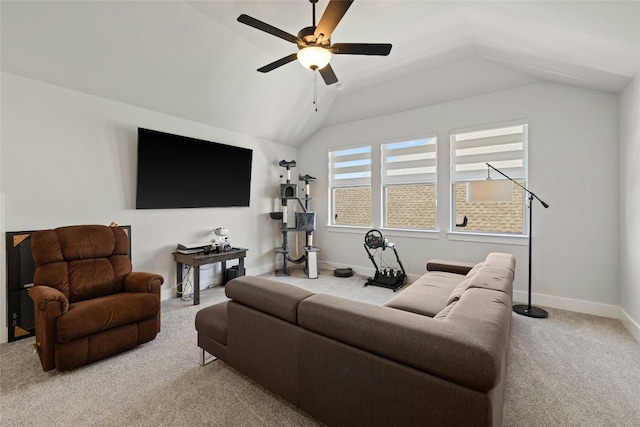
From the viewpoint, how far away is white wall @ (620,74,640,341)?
108 inches

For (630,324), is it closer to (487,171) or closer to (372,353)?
(487,171)

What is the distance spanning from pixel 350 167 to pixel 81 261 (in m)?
4.23

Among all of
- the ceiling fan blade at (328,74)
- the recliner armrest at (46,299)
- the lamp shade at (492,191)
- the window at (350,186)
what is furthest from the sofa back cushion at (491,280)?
the window at (350,186)

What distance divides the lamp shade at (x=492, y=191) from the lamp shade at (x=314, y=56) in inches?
89.8

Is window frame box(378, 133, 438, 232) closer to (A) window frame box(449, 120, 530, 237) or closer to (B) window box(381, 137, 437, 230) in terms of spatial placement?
(B) window box(381, 137, 437, 230)

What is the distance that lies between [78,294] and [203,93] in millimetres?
2801

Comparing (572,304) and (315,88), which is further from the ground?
(315,88)

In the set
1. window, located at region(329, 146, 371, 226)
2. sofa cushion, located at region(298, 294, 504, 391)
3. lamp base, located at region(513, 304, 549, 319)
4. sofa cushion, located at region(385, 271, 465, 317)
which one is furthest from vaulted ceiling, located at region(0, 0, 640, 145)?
lamp base, located at region(513, 304, 549, 319)

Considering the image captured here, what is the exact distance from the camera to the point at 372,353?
1291 millimetres

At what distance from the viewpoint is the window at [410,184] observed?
4.64 meters

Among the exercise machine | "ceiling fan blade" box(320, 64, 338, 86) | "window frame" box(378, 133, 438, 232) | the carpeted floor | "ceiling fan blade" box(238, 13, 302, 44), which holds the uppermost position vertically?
"ceiling fan blade" box(238, 13, 302, 44)

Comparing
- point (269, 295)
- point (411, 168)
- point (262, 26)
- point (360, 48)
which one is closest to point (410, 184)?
point (411, 168)

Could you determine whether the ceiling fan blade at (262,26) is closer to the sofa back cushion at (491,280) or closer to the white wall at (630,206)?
the sofa back cushion at (491,280)

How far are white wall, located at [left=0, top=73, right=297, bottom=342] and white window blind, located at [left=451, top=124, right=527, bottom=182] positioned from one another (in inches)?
146
